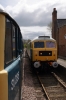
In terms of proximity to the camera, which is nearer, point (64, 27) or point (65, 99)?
point (65, 99)

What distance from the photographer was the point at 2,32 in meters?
2.79

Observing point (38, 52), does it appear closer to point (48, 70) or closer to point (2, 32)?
point (48, 70)

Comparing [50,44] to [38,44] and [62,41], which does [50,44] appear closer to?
[38,44]

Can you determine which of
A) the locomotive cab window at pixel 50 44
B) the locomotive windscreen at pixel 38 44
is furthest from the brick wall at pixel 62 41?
the locomotive windscreen at pixel 38 44

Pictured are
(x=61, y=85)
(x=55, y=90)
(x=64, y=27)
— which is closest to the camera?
(x=55, y=90)

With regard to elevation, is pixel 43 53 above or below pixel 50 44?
below

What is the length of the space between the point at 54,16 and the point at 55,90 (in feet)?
97.3

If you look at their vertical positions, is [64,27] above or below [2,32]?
above

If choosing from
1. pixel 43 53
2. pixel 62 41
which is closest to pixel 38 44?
pixel 43 53

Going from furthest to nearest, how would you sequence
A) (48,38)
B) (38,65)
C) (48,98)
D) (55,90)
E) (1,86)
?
1. (48,38)
2. (38,65)
3. (55,90)
4. (48,98)
5. (1,86)

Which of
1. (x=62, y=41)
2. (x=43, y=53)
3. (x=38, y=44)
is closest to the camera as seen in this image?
(x=43, y=53)

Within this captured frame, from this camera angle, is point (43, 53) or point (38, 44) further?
point (38, 44)

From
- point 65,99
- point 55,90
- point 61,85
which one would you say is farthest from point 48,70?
point 65,99

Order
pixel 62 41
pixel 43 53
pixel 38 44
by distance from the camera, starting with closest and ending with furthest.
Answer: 1. pixel 43 53
2. pixel 38 44
3. pixel 62 41
